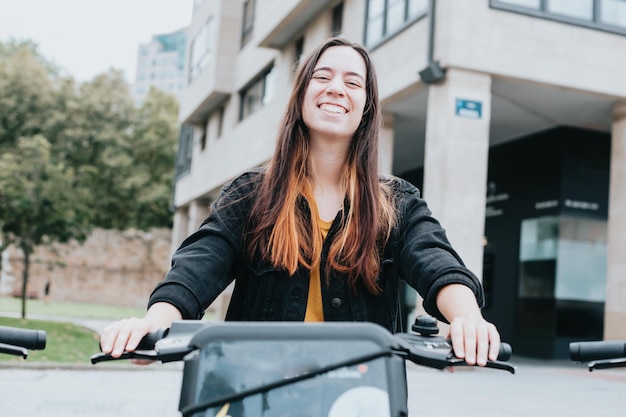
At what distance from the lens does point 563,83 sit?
15000 mm

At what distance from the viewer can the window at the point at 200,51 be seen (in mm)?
31141

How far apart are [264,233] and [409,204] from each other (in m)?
0.48

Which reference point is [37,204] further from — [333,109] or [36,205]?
[333,109]

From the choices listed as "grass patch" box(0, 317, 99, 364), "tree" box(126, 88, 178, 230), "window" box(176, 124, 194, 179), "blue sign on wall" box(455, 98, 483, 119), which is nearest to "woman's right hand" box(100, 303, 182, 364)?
"grass patch" box(0, 317, 99, 364)

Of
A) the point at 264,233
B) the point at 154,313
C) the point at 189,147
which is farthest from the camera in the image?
the point at 189,147

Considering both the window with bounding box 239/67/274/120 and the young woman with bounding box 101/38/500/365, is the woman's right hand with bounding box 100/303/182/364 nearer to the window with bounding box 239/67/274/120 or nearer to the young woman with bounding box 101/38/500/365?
the young woman with bounding box 101/38/500/365

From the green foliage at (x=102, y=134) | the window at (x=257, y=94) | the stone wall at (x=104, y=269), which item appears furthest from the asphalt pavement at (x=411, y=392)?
the green foliage at (x=102, y=134)

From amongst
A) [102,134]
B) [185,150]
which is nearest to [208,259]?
[185,150]

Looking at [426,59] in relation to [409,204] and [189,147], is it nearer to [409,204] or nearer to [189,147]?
[409,204]

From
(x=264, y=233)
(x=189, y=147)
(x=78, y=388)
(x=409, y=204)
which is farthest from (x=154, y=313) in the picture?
(x=189, y=147)

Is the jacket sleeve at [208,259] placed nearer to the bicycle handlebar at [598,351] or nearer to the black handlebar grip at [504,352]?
the black handlebar grip at [504,352]

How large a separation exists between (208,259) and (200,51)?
3143 cm

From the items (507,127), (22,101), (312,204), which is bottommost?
(312,204)

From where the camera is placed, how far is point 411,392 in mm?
10922
